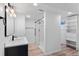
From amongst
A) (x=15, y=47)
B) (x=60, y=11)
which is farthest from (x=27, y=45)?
(x=60, y=11)

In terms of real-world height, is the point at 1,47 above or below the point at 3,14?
below

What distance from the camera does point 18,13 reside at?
132 centimetres

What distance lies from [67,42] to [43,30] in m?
1.24

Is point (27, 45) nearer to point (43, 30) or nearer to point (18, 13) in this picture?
point (18, 13)

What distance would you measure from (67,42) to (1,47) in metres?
1.11

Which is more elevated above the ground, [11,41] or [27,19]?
[27,19]

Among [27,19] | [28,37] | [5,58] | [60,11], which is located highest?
[60,11]

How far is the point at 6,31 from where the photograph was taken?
141 centimetres

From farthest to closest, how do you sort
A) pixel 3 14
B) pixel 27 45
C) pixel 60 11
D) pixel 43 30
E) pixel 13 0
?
pixel 43 30
pixel 60 11
pixel 27 45
pixel 3 14
pixel 13 0

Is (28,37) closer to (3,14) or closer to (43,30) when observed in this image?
(3,14)

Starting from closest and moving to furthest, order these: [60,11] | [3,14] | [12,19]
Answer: [3,14] < [12,19] < [60,11]

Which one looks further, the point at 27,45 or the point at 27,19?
the point at 27,45

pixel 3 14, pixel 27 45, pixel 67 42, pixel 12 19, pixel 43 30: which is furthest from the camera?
pixel 43 30

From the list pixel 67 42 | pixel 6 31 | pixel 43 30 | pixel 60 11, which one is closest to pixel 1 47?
pixel 6 31
